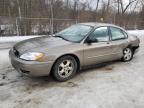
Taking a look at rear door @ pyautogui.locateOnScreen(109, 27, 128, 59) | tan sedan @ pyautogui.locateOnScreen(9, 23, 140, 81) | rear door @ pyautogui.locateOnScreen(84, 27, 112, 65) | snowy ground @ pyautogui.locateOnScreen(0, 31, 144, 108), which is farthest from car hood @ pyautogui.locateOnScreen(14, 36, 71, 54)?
rear door @ pyautogui.locateOnScreen(109, 27, 128, 59)

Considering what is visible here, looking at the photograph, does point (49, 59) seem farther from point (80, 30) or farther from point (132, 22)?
point (132, 22)

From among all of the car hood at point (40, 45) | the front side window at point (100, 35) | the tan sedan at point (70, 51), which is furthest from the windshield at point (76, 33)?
the car hood at point (40, 45)

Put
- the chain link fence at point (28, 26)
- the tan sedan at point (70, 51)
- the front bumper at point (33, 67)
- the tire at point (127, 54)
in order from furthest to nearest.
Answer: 1. the chain link fence at point (28, 26)
2. the tire at point (127, 54)
3. the tan sedan at point (70, 51)
4. the front bumper at point (33, 67)

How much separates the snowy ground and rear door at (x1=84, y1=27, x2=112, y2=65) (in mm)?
408

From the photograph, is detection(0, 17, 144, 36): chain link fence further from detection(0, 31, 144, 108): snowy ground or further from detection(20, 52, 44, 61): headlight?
detection(20, 52, 44, 61): headlight

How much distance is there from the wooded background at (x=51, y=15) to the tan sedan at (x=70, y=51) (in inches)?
346

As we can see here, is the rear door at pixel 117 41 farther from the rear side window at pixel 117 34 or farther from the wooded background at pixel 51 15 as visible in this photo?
the wooded background at pixel 51 15

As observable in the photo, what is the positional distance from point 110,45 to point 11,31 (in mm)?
9467

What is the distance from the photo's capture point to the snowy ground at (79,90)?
11.5ft

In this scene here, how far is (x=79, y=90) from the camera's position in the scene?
161 inches

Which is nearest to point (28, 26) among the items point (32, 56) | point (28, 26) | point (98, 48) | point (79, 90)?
point (28, 26)

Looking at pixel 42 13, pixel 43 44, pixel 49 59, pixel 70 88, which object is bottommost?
pixel 70 88

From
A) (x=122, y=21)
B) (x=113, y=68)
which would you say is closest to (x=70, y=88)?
(x=113, y=68)

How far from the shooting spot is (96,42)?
5098mm
